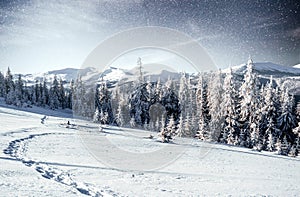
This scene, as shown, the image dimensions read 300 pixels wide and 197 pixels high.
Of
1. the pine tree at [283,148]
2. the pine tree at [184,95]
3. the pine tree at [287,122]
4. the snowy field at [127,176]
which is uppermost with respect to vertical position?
the pine tree at [184,95]

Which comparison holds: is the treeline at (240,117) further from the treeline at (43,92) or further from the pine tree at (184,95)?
the treeline at (43,92)

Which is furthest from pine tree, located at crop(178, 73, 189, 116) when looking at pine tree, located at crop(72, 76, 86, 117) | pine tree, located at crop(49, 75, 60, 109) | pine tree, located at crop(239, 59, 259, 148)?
pine tree, located at crop(49, 75, 60, 109)

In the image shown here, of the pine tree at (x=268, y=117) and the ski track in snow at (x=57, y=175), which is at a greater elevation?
the pine tree at (x=268, y=117)

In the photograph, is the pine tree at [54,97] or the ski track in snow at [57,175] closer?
the ski track in snow at [57,175]

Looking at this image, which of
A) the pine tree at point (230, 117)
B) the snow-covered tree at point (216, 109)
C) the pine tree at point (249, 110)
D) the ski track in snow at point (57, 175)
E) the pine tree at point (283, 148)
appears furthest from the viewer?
the snow-covered tree at point (216, 109)

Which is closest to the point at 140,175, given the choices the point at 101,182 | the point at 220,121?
the point at 101,182

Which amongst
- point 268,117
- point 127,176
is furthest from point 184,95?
point 127,176

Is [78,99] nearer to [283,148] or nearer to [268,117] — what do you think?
[268,117]

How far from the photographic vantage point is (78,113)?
76.9 m

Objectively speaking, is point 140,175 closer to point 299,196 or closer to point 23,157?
point 23,157

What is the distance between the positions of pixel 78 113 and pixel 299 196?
71.7m

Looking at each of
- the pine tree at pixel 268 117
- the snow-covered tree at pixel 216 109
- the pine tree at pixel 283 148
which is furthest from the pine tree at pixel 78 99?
the pine tree at pixel 283 148

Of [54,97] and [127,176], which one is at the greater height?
[54,97]

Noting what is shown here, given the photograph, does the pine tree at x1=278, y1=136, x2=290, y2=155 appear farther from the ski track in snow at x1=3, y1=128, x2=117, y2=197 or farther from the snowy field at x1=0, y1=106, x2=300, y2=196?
the ski track in snow at x1=3, y1=128, x2=117, y2=197
